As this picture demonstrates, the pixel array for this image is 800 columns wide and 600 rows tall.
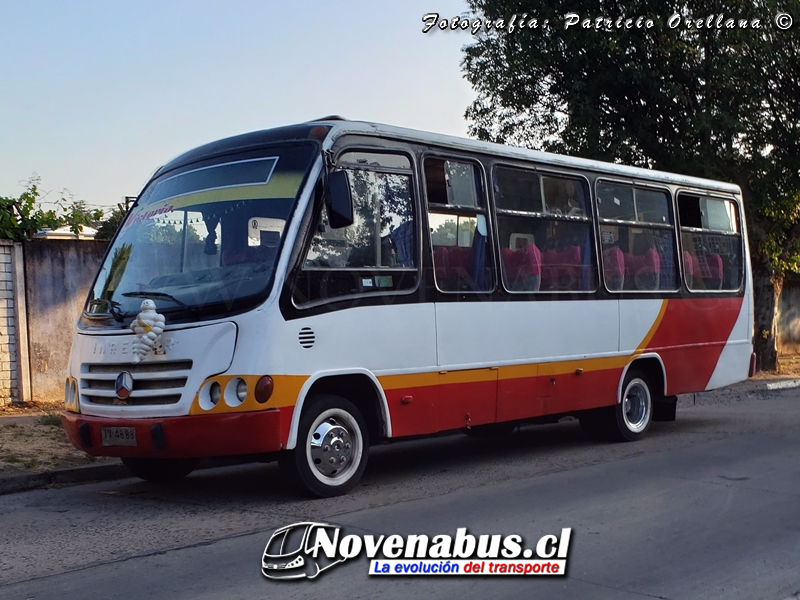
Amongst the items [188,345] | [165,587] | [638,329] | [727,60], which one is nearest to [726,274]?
[638,329]

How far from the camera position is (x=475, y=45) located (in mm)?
20484

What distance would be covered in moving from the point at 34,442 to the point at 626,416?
256 inches

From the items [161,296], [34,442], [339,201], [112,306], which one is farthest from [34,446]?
[339,201]

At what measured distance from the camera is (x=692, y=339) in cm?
1190

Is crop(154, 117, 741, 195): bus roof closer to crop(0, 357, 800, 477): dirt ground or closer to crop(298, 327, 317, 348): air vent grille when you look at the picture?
crop(298, 327, 317, 348): air vent grille

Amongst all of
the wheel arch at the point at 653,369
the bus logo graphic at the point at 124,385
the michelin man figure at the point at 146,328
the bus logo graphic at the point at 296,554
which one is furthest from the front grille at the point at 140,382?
the wheel arch at the point at 653,369

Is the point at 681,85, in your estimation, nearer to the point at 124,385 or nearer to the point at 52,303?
the point at 52,303

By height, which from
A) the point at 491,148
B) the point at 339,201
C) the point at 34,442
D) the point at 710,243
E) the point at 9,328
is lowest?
the point at 34,442

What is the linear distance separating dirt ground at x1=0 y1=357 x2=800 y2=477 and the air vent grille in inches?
123

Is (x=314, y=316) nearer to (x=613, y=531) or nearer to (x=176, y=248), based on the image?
(x=176, y=248)

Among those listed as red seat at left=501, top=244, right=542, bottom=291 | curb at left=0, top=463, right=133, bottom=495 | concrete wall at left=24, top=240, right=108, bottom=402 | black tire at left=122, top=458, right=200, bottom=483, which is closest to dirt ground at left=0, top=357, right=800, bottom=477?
curb at left=0, top=463, right=133, bottom=495

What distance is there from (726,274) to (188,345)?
807 cm

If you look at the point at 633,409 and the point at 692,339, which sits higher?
the point at 692,339

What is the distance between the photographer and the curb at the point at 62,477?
8.38m
